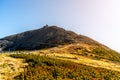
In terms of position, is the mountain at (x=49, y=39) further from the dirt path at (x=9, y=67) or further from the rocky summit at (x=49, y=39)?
the dirt path at (x=9, y=67)

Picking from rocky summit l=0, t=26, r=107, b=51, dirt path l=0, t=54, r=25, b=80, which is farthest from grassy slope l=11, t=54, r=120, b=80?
rocky summit l=0, t=26, r=107, b=51

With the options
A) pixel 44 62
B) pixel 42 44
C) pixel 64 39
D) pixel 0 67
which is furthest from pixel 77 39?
pixel 0 67

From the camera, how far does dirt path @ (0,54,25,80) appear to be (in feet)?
164

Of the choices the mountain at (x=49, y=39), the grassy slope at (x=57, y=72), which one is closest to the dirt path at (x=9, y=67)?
the grassy slope at (x=57, y=72)

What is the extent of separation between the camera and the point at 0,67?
53.7 metres

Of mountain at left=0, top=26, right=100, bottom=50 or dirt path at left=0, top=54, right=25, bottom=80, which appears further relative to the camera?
mountain at left=0, top=26, right=100, bottom=50

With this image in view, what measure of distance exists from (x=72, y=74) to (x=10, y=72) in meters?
12.4

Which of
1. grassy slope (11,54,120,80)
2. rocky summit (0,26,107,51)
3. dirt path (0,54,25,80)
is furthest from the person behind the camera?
rocky summit (0,26,107,51)

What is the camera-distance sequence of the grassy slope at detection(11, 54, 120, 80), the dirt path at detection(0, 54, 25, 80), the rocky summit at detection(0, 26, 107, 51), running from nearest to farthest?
the dirt path at detection(0, 54, 25, 80), the grassy slope at detection(11, 54, 120, 80), the rocky summit at detection(0, 26, 107, 51)

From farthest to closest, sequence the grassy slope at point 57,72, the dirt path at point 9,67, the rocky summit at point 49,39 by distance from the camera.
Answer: the rocky summit at point 49,39, the grassy slope at point 57,72, the dirt path at point 9,67

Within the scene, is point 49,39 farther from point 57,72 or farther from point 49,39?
point 57,72

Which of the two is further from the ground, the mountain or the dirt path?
the mountain

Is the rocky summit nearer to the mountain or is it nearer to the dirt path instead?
the mountain

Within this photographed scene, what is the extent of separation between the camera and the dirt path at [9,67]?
50.1 m
